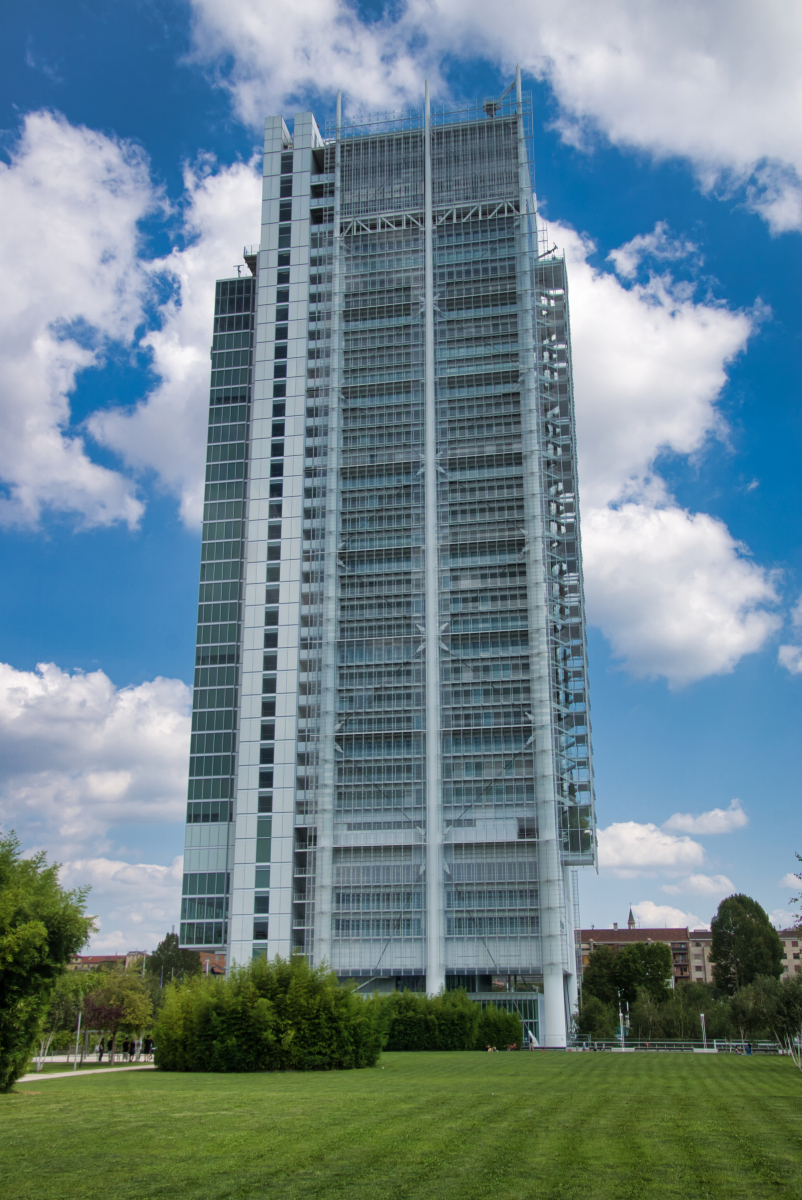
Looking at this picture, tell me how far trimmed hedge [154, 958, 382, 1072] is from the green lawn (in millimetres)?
10348

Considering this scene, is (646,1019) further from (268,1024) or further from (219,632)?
(268,1024)

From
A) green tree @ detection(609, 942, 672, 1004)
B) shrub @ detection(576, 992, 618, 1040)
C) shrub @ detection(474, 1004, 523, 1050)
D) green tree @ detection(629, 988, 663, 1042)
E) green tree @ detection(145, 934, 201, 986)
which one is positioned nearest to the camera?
shrub @ detection(474, 1004, 523, 1050)

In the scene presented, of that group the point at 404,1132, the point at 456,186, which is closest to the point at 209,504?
the point at 456,186

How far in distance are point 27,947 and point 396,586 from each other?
63720 mm

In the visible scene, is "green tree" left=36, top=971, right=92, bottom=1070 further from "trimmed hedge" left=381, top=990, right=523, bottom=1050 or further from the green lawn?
the green lawn

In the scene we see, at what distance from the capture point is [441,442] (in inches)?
3632

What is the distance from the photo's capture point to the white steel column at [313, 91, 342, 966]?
81625mm

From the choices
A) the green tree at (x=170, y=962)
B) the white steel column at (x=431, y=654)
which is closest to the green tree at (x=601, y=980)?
the white steel column at (x=431, y=654)

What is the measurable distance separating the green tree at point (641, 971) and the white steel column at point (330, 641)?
143 feet

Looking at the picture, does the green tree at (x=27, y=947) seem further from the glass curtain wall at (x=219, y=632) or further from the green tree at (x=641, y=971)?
the green tree at (x=641, y=971)

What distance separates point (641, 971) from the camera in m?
109

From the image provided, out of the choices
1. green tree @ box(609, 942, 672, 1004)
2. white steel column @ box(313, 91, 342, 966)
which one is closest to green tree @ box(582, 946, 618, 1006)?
green tree @ box(609, 942, 672, 1004)

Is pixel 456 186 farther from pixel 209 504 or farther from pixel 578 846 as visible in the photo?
pixel 578 846

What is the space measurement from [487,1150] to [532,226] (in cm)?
9316
